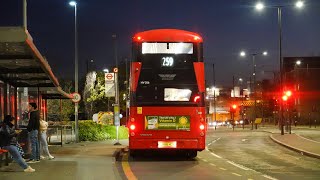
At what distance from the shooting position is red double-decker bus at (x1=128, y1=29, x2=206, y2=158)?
63.3 feet

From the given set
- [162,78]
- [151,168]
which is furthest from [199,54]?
[151,168]

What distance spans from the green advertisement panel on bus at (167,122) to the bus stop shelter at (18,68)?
373cm

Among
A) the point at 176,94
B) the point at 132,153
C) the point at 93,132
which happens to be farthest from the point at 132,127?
the point at 93,132

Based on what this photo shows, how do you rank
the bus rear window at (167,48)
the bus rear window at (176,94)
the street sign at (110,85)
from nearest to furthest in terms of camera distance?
1. the bus rear window at (176,94)
2. the bus rear window at (167,48)
3. the street sign at (110,85)

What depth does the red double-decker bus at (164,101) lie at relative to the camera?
19297 millimetres

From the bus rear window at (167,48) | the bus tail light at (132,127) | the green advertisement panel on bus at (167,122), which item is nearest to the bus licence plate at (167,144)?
the green advertisement panel on bus at (167,122)

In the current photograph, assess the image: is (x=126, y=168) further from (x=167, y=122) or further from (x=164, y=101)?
(x=164, y=101)

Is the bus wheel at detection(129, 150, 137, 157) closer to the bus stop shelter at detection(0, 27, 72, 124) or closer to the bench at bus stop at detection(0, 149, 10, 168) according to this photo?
the bus stop shelter at detection(0, 27, 72, 124)

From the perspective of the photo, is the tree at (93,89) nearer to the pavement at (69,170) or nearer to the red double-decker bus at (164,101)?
the red double-decker bus at (164,101)

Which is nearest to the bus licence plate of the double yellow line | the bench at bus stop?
the double yellow line

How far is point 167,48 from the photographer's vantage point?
19562 millimetres

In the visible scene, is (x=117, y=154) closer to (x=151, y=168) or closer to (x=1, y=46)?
(x=151, y=168)

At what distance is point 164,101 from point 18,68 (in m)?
5.23

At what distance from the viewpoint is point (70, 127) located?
38.6 metres
